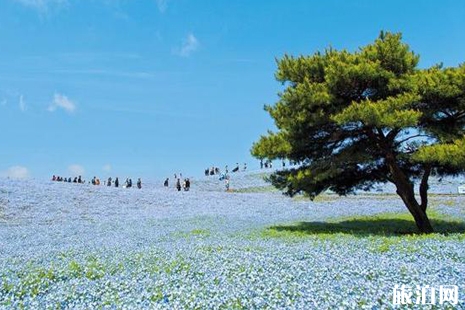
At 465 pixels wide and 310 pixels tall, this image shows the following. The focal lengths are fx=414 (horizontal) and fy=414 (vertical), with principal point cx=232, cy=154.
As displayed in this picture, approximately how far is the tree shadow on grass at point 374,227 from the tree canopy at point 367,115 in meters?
1.67

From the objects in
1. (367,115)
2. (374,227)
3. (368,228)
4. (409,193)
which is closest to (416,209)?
(409,193)

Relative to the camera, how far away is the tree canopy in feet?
50.4

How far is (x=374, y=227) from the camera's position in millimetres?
20875

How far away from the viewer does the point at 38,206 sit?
29766mm

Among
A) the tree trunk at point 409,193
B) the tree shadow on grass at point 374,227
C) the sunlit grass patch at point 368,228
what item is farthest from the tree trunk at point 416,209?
the tree shadow on grass at point 374,227

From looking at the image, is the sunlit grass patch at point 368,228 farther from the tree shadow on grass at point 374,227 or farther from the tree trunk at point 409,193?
the tree trunk at point 409,193

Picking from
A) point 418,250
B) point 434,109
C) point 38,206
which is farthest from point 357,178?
point 38,206

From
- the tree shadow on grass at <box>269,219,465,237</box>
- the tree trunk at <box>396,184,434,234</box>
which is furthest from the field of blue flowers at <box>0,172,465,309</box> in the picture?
the tree trunk at <box>396,184,434,234</box>

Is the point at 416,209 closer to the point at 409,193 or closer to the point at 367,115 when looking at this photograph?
→ the point at 409,193

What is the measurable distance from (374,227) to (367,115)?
8.15m

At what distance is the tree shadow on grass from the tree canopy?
1.67 metres

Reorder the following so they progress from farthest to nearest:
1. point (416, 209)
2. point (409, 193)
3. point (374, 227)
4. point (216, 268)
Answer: point (374, 227) → point (416, 209) → point (409, 193) → point (216, 268)

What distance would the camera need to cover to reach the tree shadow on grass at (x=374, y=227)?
18.6m

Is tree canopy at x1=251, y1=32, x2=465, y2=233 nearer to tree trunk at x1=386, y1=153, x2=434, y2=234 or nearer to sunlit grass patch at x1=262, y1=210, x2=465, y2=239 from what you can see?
tree trunk at x1=386, y1=153, x2=434, y2=234
